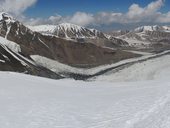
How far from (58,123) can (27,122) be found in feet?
4.91

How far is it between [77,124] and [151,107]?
500 cm

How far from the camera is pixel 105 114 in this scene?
1941 cm

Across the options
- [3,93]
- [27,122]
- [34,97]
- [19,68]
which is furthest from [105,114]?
[19,68]

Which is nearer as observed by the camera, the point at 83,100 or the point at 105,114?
the point at 105,114

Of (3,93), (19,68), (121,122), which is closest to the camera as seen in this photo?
(121,122)

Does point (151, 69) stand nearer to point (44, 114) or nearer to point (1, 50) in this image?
point (1, 50)

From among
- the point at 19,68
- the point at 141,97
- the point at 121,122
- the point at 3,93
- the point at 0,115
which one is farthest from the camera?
the point at 19,68

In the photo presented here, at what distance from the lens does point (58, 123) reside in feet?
57.0

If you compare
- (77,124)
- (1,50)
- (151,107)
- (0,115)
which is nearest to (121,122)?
(77,124)

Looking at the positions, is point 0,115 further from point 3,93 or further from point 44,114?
point 3,93

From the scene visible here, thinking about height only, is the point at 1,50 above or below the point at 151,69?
above

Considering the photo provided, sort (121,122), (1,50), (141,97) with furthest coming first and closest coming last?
(1,50) → (141,97) → (121,122)

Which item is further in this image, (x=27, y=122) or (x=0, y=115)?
(x=0, y=115)

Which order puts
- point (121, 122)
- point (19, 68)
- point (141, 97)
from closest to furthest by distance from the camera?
point (121, 122)
point (141, 97)
point (19, 68)
